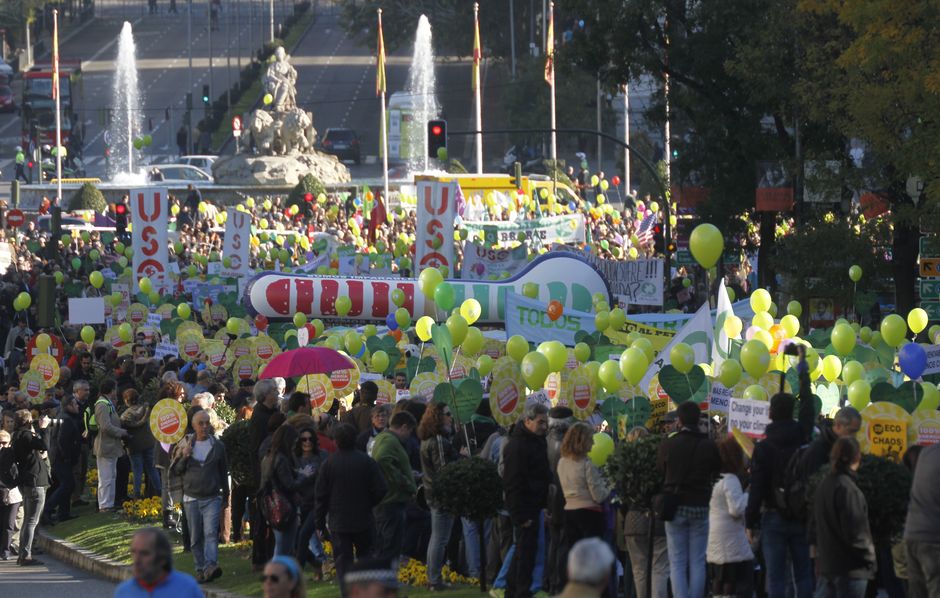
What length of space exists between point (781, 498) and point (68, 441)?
906cm

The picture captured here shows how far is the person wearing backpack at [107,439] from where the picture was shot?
60.5ft

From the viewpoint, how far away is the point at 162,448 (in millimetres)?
17312

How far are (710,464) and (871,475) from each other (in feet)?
3.05

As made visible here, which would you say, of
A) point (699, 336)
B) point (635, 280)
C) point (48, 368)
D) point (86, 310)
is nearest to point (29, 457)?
point (48, 368)

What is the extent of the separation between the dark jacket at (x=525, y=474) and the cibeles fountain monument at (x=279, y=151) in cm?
4563

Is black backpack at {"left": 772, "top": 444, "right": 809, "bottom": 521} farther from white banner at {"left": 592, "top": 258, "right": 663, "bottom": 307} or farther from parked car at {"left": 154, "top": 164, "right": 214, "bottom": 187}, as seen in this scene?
parked car at {"left": 154, "top": 164, "right": 214, "bottom": 187}

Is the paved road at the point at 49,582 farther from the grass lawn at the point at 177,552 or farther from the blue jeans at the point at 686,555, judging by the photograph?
the blue jeans at the point at 686,555

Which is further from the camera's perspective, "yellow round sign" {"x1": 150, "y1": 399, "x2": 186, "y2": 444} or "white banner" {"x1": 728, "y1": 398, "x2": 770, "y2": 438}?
"yellow round sign" {"x1": 150, "y1": 399, "x2": 186, "y2": 444}

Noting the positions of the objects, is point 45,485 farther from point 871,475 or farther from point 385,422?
point 871,475

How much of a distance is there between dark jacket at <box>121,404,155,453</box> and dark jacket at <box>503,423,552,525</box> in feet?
21.7

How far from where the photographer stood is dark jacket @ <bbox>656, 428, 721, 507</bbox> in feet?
38.2

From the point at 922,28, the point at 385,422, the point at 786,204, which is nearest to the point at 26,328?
the point at 786,204

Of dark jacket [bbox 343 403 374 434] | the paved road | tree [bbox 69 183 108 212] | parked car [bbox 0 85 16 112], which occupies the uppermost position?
parked car [bbox 0 85 16 112]

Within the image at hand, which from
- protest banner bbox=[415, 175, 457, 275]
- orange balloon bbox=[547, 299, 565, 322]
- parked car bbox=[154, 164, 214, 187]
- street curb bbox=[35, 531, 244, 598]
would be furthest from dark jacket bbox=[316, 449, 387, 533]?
parked car bbox=[154, 164, 214, 187]
